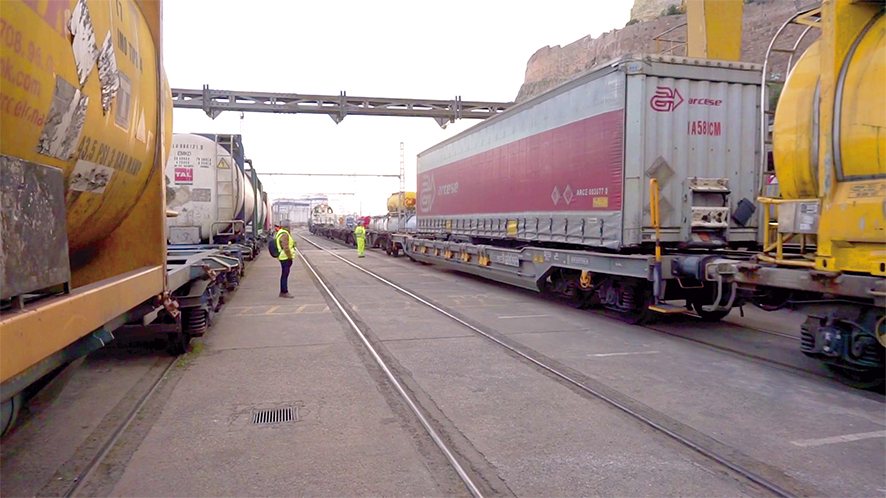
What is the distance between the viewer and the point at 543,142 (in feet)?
36.0

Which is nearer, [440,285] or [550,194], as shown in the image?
[550,194]

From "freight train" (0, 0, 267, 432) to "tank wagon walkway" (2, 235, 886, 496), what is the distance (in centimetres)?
114

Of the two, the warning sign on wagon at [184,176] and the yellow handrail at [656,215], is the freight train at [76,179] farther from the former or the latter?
the warning sign on wagon at [184,176]

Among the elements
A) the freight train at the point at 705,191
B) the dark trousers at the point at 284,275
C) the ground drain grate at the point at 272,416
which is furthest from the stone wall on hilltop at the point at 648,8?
the ground drain grate at the point at 272,416

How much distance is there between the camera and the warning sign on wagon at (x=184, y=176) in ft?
37.1

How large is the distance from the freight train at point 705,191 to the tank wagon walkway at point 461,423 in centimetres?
98

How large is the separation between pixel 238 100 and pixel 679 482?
25744 millimetres

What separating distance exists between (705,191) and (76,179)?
807 centimetres

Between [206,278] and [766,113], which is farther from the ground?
[766,113]

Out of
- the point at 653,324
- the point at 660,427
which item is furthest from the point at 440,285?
the point at 660,427

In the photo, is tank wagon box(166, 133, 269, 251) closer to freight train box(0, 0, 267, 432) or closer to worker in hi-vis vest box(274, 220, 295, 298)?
worker in hi-vis vest box(274, 220, 295, 298)

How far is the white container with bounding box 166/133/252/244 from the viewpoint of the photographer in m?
11.2

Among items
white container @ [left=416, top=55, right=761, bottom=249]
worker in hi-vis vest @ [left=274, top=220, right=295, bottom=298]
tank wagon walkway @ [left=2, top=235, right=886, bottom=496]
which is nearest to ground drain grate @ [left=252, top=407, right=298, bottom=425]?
tank wagon walkway @ [left=2, top=235, right=886, bottom=496]

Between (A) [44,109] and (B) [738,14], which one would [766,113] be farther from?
(A) [44,109]
